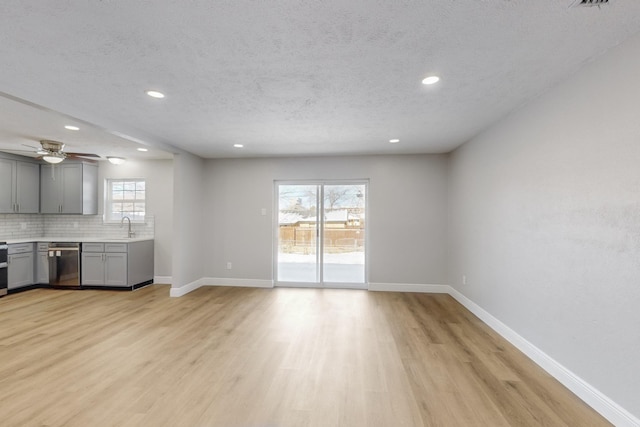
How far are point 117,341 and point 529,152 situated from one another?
4.63 metres

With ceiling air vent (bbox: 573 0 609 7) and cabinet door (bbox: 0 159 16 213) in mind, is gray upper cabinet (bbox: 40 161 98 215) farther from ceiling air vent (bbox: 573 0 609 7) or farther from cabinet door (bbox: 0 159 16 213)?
ceiling air vent (bbox: 573 0 609 7)

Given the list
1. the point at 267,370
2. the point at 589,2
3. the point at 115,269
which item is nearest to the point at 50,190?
the point at 115,269

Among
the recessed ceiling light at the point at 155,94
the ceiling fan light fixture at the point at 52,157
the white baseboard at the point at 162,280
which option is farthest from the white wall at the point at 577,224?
the ceiling fan light fixture at the point at 52,157

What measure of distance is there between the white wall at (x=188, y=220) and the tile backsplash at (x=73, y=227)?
44.3 inches

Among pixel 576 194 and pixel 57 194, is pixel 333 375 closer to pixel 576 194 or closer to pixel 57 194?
pixel 576 194

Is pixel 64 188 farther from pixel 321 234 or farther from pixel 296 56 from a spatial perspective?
pixel 296 56

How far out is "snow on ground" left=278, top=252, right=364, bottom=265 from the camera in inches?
215

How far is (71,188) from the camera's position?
18.4 ft

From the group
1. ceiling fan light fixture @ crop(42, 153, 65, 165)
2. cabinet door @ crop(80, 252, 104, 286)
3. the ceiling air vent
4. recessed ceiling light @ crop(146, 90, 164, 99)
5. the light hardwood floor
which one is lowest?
the light hardwood floor

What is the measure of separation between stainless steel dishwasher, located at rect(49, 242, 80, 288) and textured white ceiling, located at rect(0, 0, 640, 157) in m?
3.24

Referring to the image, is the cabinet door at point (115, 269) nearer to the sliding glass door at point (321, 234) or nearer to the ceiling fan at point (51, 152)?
the ceiling fan at point (51, 152)

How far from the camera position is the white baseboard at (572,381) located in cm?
186

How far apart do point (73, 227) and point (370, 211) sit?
5.99m

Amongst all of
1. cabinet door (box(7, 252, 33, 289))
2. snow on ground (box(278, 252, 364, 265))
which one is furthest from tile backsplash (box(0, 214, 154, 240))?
snow on ground (box(278, 252, 364, 265))
